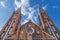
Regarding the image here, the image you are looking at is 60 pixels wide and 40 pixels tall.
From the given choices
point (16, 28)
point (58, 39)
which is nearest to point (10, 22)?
point (16, 28)

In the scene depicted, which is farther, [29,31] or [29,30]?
[29,30]

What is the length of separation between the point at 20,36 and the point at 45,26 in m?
6.05

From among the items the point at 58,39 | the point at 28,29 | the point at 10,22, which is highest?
the point at 10,22

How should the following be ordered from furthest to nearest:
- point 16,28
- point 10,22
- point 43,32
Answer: point 10,22, point 16,28, point 43,32

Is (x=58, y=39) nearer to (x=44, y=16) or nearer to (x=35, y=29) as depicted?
(x=35, y=29)

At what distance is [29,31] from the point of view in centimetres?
3003

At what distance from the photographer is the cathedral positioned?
28609 millimetres

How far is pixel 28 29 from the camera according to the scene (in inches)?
1207

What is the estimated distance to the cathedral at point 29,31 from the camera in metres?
28.6


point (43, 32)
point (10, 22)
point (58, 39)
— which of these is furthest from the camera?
point (10, 22)

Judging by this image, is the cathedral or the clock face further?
the clock face

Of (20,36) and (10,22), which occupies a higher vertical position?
(10,22)

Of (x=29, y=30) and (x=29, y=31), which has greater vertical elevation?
(x=29, y=30)

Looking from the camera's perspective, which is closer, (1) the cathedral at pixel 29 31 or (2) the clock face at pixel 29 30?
(1) the cathedral at pixel 29 31
